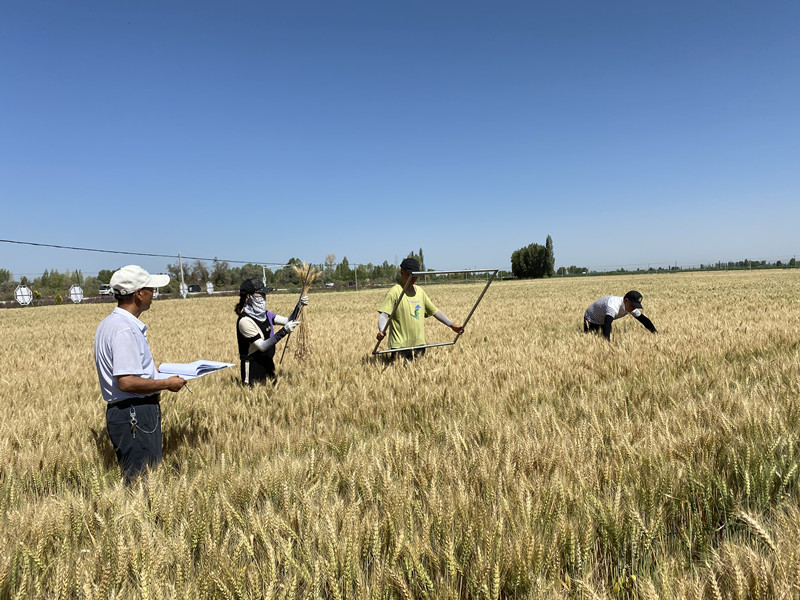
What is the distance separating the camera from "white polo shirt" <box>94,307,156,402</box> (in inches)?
105

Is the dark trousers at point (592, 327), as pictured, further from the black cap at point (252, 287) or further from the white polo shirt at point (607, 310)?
the black cap at point (252, 287)

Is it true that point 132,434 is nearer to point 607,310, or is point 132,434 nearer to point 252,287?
point 252,287

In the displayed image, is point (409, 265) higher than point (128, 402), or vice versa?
point (409, 265)

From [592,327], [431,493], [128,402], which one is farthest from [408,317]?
[592,327]

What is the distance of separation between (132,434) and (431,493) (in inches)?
89.2

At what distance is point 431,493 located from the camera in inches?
81.1

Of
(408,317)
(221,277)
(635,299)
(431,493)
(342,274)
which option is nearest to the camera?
(431,493)

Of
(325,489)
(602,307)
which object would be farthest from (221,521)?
(602,307)

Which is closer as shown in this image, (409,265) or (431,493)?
(431,493)

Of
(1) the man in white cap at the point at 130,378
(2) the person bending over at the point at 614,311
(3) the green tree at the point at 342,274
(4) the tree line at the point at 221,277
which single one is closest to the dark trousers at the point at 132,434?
(1) the man in white cap at the point at 130,378

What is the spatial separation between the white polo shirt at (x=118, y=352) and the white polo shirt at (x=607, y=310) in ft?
26.2

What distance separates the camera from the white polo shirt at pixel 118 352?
267 centimetres

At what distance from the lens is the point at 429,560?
69.4 inches

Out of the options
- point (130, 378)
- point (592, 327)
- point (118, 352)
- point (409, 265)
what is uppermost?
point (409, 265)
